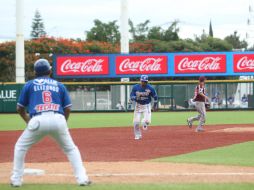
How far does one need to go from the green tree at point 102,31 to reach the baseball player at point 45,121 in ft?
305

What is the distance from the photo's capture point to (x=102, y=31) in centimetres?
10238

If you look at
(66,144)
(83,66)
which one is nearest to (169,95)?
(83,66)

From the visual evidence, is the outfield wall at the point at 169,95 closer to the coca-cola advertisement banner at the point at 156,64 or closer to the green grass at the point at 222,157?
the coca-cola advertisement banner at the point at 156,64

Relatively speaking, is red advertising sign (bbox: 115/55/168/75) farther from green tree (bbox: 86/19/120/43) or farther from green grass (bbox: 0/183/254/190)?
green tree (bbox: 86/19/120/43)

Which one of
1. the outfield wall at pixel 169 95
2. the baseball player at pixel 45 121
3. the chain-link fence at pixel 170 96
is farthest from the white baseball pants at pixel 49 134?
the chain-link fence at pixel 170 96

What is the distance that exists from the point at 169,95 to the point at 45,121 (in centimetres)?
3890

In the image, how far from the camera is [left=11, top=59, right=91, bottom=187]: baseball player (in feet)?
29.0

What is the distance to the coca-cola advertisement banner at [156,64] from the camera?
4819cm

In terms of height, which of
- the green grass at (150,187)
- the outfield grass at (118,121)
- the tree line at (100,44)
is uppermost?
the tree line at (100,44)

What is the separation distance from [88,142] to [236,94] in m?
30.6

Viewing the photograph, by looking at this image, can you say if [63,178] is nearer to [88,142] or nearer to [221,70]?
[88,142]

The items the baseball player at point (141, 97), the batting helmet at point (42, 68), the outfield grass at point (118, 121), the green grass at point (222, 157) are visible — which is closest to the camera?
the batting helmet at point (42, 68)

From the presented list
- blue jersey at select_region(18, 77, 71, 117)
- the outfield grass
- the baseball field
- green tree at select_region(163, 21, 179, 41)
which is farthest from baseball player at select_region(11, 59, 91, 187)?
green tree at select_region(163, 21, 179, 41)

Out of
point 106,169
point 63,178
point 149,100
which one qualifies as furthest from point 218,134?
point 63,178
